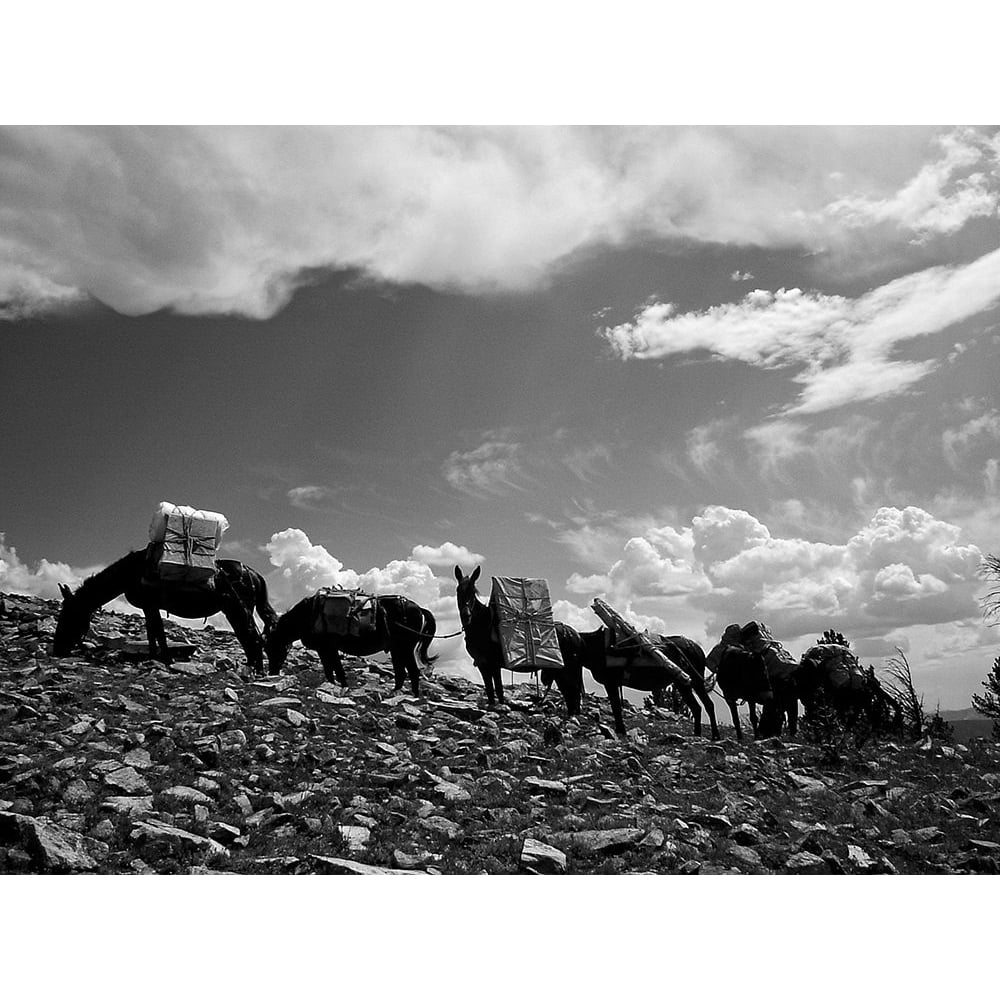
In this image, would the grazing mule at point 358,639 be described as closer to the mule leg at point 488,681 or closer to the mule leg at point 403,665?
the mule leg at point 403,665

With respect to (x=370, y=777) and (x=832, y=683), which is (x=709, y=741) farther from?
(x=370, y=777)

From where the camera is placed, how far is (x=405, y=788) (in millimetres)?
7262

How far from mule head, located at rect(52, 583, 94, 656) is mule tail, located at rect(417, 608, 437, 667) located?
18.3 feet

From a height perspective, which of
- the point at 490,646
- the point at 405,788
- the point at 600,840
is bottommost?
the point at 600,840

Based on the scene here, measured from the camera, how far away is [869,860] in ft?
21.1

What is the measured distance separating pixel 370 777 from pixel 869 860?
17.5 ft

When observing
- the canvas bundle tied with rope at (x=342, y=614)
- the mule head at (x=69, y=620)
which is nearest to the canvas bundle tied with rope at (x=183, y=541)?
the canvas bundle tied with rope at (x=342, y=614)

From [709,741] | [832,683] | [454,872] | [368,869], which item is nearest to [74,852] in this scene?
[368,869]

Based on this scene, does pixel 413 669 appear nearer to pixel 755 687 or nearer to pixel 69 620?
pixel 69 620

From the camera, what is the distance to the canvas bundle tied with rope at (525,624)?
34.1 feet

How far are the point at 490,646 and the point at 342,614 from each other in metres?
2.60

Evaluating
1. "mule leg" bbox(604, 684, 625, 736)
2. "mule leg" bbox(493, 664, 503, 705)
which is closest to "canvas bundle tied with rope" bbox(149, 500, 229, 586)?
"mule leg" bbox(493, 664, 503, 705)

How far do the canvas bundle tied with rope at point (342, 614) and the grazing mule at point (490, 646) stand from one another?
1636 millimetres

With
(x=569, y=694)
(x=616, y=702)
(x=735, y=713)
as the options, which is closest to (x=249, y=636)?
(x=569, y=694)
